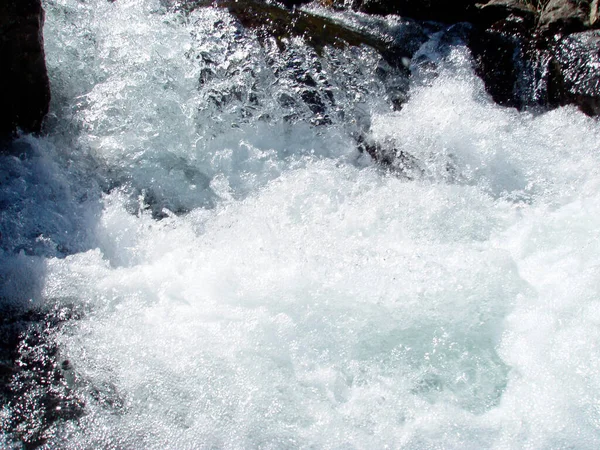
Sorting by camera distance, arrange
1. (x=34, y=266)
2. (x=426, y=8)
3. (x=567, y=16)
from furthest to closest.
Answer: (x=426, y=8) → (x=567, y=16) → (x=34, y=266)

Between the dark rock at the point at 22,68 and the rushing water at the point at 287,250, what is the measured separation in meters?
0.17

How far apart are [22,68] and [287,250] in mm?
2314

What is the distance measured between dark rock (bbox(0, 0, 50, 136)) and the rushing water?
0.17m

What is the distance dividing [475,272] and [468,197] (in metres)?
0.87

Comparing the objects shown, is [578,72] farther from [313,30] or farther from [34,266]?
[34,266]

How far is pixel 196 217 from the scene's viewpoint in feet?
12.4

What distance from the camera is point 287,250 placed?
129 inches

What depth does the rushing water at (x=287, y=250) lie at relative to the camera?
2402 millimetres

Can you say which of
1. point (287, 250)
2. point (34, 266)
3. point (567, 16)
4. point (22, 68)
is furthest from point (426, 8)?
point (34, 266)

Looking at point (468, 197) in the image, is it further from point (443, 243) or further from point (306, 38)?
point (306, 38)

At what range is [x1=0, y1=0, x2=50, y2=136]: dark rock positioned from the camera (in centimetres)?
366

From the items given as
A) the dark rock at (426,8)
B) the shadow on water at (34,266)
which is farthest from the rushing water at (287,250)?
the dark rock at (426,8)

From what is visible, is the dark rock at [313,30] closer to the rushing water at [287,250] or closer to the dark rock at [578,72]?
the rushing water at [287,250]

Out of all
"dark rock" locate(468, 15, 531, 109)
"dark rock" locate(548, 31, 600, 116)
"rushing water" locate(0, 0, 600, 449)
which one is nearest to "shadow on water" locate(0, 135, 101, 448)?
"rushing water" locate(0, 0, 600, 449)
